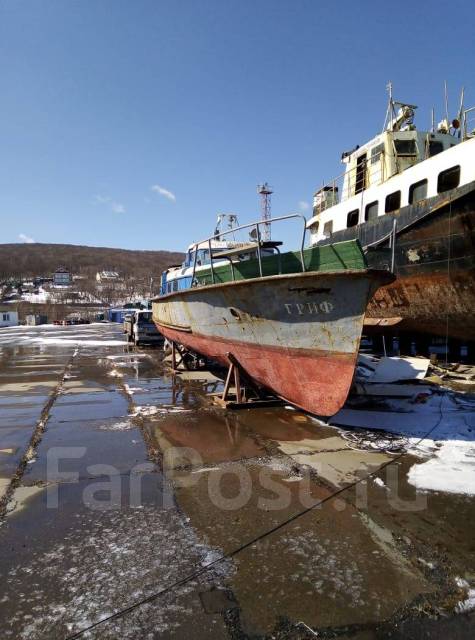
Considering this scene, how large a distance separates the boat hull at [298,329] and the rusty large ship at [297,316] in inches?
0.5

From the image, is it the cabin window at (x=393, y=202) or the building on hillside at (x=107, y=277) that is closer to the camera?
the cabin window at (x=393, y=202)

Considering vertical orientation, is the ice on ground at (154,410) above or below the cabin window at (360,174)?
below

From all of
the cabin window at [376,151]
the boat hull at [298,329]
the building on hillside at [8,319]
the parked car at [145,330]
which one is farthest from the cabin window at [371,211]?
the building on hillside at [8,319]

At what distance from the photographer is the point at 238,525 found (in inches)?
120

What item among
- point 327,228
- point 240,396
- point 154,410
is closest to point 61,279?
point 327,228

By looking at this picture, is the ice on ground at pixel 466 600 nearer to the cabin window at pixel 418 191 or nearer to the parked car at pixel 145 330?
the cabin window at pixel 418 191

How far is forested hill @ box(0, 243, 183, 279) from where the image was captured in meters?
137

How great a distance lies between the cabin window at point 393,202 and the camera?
415 inches

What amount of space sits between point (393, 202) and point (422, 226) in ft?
7.36

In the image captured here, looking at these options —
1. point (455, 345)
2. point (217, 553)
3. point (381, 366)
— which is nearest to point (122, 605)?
point (217, 553)

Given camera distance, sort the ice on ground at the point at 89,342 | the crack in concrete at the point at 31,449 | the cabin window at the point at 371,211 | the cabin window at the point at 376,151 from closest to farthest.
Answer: the crack in concrete at the point at 31,449
the cabin window at the point at 371,211
the cabin window at the point at 376,151
the ice on ground at the point at 89,342

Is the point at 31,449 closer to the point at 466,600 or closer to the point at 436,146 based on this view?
the point at 466,600

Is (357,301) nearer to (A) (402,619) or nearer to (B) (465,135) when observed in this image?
(A) (402,619)

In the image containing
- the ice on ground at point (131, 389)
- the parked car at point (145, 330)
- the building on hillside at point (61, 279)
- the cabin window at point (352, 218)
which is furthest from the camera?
the building on hillside at point (61, 279)
